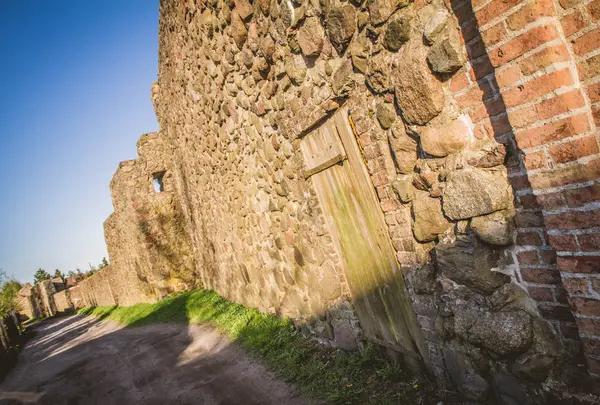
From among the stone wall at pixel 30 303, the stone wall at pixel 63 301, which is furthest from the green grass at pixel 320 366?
the stone wall at pixel 30 303

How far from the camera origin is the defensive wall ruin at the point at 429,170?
149 cm

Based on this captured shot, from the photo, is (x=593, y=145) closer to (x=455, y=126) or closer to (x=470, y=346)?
Answer: (x=455, y=126)

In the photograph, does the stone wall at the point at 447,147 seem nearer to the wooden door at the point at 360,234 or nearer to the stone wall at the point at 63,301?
the wooden door at the point at 360,234

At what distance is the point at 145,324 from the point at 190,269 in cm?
308

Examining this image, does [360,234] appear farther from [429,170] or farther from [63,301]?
[63,301]

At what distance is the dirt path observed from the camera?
12.8ft

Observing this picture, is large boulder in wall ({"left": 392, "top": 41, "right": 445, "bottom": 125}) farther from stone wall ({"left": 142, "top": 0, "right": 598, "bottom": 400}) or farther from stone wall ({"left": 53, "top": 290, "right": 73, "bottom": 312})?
stone wall ({"left": 53, "top": 290, "right": 73, "bottom": 312})

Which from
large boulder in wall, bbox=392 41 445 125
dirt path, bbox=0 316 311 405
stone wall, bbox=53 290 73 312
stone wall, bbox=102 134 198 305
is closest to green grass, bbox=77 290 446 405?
dirt path, bbox=0 316 311 405

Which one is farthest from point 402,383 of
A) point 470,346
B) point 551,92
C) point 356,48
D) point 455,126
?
point 356,48

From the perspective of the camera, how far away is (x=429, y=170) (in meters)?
2.13

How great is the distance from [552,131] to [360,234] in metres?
1.79

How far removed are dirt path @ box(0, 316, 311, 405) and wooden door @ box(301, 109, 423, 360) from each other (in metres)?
1.08

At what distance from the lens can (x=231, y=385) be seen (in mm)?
4031

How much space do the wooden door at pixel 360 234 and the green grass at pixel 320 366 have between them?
0.77ft
